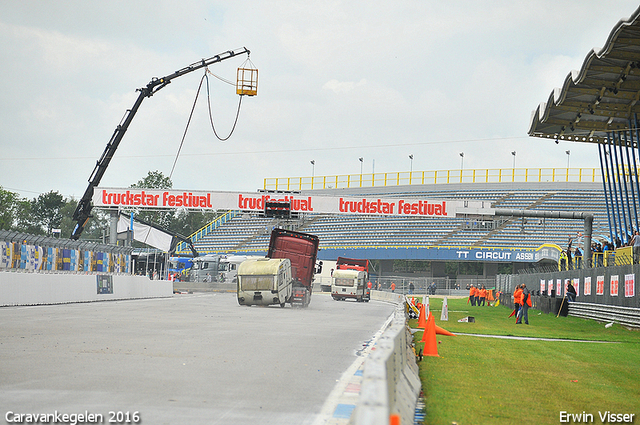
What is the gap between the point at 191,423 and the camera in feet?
21.8

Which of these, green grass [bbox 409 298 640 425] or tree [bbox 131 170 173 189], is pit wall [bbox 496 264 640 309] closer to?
green grass [bbox 409 298 640 425]

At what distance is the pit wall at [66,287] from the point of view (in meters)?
26.1

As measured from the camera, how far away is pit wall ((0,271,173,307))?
2611cm

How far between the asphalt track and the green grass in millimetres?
1492

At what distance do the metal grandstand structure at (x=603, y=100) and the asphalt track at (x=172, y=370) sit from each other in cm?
1554

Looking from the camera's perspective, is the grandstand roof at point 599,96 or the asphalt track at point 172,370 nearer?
the asphalt track at point 172,370

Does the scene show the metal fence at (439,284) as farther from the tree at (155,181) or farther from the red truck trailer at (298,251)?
the tree at (155,181)

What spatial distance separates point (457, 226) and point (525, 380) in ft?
195

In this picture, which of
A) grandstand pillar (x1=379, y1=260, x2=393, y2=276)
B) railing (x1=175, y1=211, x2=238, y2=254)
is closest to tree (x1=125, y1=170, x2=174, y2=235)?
railing (x1=175, y1=211, x2=238, y2=254)

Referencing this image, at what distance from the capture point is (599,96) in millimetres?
32281

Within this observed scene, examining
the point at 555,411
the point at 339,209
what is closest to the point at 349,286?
the point at 339,209

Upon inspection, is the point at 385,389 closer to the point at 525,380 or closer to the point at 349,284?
the point at 525,380

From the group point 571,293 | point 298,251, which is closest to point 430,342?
point 571,293

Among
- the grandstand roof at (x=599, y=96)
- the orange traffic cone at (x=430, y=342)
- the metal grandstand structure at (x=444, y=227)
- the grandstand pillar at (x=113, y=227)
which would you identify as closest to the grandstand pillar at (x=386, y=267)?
the metal grandstand structure at (x=444, y=227)
